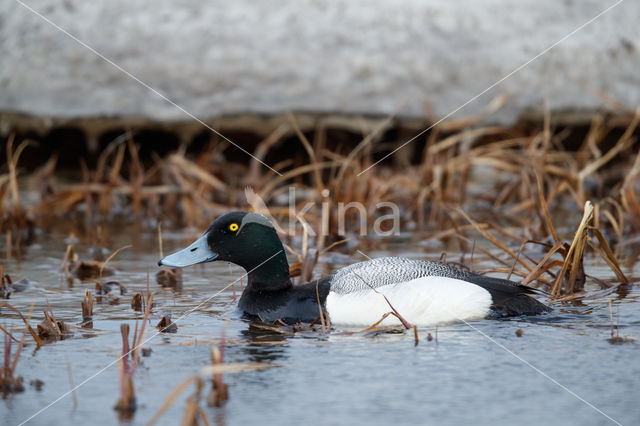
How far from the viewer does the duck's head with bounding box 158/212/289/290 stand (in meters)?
5.89

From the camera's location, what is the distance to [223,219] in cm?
600

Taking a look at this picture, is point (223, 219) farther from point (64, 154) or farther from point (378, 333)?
point (64, 154)

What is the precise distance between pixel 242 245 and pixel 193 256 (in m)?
0.30

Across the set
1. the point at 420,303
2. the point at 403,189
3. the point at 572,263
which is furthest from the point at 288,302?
the point at 403,189

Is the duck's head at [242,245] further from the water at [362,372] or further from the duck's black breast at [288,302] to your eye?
the water at [362,372]

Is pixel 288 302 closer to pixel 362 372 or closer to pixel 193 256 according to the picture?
pixel 193 256

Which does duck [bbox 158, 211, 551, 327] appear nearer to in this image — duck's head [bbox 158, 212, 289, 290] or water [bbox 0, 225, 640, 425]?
duck's head [bbox 158, 212, 289, 290]

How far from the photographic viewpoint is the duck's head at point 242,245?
5.89 m

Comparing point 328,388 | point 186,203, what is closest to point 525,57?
point 186,203

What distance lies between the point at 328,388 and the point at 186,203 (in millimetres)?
5817

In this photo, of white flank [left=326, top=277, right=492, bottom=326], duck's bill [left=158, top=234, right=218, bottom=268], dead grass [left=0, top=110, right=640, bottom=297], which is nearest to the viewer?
white flank [left=326, top=277, right=492, bottom=326]

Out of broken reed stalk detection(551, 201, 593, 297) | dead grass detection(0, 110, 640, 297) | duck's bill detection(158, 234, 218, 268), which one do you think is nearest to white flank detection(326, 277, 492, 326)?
broken reed stalk detection(551, 201, 593, 297)

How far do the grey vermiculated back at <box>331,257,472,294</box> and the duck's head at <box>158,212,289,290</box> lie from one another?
0.48 m

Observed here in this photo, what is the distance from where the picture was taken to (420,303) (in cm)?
521
